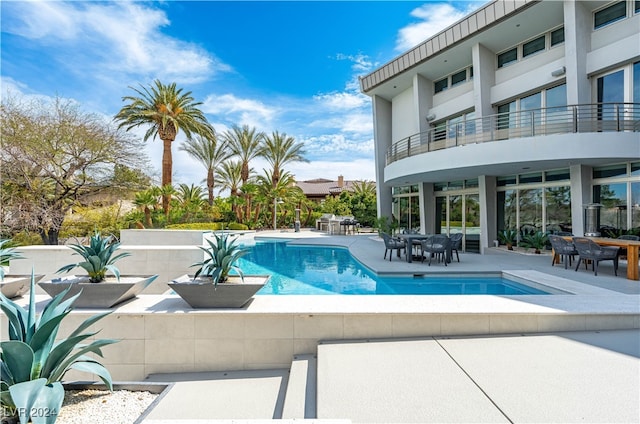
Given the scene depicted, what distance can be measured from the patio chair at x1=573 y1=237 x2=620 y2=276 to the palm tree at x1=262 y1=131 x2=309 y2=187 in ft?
79.3

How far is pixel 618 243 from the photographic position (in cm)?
827

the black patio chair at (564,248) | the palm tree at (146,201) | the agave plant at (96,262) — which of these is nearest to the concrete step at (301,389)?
the agave plant at (96,262)

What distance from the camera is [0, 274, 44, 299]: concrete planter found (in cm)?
482

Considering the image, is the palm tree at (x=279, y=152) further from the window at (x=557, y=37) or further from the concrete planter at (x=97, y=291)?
the concrete planter at (x=97, y=291)

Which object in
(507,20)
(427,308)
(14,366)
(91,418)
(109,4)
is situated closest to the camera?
(14,366)

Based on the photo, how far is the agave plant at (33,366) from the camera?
194 cm

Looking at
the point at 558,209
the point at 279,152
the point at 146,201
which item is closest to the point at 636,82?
the point at 558,209

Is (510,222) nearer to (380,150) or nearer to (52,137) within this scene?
(380,150)

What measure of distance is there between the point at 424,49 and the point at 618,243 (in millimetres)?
11941

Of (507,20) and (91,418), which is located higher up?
(507,20)

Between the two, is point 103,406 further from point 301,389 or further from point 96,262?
point 96,262

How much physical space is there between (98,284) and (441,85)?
18586 mm

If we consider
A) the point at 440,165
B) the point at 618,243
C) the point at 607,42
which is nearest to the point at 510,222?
the point at 440,165

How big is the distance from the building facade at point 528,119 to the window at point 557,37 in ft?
0.13
